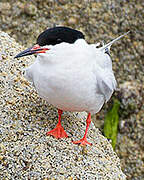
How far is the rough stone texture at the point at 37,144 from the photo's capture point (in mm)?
2424

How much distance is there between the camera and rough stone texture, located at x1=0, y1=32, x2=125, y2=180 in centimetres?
242

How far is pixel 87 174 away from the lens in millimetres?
2516

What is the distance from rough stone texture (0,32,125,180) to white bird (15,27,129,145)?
1.27 feet

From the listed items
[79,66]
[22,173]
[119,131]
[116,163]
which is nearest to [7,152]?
[22,173]

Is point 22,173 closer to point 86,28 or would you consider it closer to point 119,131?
point 119,131

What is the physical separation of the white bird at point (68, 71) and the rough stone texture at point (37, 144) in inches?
15.3

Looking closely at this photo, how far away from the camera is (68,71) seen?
2.26m

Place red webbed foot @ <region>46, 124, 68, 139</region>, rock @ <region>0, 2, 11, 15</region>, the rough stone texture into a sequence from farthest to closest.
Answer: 1. rock @ <region>0, 2, 11, 15</region>
2. red webbed foot @ <region>46, 124, 68, 139</region>
3. the rough stone texture

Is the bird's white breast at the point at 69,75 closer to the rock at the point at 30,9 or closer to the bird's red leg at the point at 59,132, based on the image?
the bird's red leg at the point at 59,132

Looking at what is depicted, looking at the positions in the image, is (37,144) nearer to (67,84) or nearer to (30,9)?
(67,84)

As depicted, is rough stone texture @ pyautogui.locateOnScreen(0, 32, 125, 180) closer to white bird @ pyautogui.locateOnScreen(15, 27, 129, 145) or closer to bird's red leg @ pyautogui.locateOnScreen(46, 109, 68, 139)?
bird's red leg @ pyautogui.locateOnScreen(46, 109, 68, 139)

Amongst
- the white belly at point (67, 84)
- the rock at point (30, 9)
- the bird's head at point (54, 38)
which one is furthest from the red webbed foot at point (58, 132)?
the rock at point (30, 9)

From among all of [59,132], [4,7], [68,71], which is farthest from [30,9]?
[68,71]

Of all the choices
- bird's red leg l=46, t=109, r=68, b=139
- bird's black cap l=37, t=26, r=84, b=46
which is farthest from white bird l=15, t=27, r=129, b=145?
bird's red leg l=46, t=109, r=68, b=139
